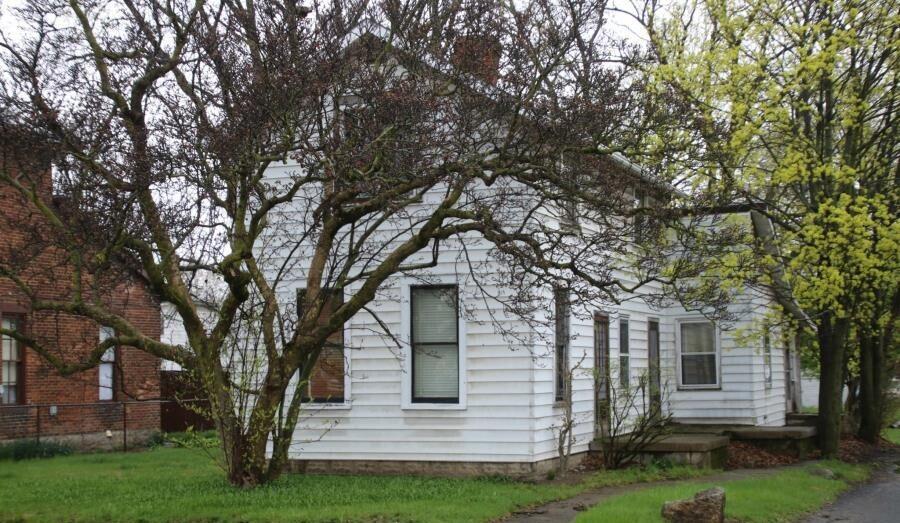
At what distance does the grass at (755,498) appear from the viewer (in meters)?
11.7

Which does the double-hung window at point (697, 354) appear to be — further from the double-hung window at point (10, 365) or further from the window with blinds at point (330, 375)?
the double-hung window at point (10, 365)

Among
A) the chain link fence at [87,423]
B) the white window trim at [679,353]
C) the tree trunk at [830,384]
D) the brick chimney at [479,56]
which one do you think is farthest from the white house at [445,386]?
the white window trim at [679,353]

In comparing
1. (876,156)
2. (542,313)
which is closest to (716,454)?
(542,313)

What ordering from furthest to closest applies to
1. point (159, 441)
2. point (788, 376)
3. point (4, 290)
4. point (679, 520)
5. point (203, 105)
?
1. point (788, 376)
2. point (159, 441)
3. point (4, 290)
4. point (203, 105)
5. point (679, 520)

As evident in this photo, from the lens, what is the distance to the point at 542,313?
52.3 feet

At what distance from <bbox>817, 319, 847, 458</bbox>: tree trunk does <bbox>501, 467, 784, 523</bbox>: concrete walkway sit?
3.82 metres

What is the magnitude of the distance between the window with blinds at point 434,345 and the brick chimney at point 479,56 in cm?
396

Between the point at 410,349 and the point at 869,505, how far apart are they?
23.7ft

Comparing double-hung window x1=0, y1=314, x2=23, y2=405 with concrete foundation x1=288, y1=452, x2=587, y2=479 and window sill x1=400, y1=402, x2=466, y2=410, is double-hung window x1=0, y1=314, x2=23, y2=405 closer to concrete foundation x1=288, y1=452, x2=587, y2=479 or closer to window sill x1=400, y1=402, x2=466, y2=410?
concrete foundation x1=288, y1=452, x2=587, y2=479

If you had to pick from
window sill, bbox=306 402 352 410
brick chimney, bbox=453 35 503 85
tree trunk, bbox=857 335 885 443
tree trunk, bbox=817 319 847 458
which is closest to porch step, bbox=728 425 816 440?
tree trunk, bbox=817 319 847 458

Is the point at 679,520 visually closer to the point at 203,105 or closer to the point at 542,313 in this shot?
the point at 542,313

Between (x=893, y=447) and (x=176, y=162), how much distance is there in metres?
19.6

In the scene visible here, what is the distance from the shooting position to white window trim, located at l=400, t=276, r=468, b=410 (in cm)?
1565

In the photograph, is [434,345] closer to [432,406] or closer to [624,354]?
[432,406]
